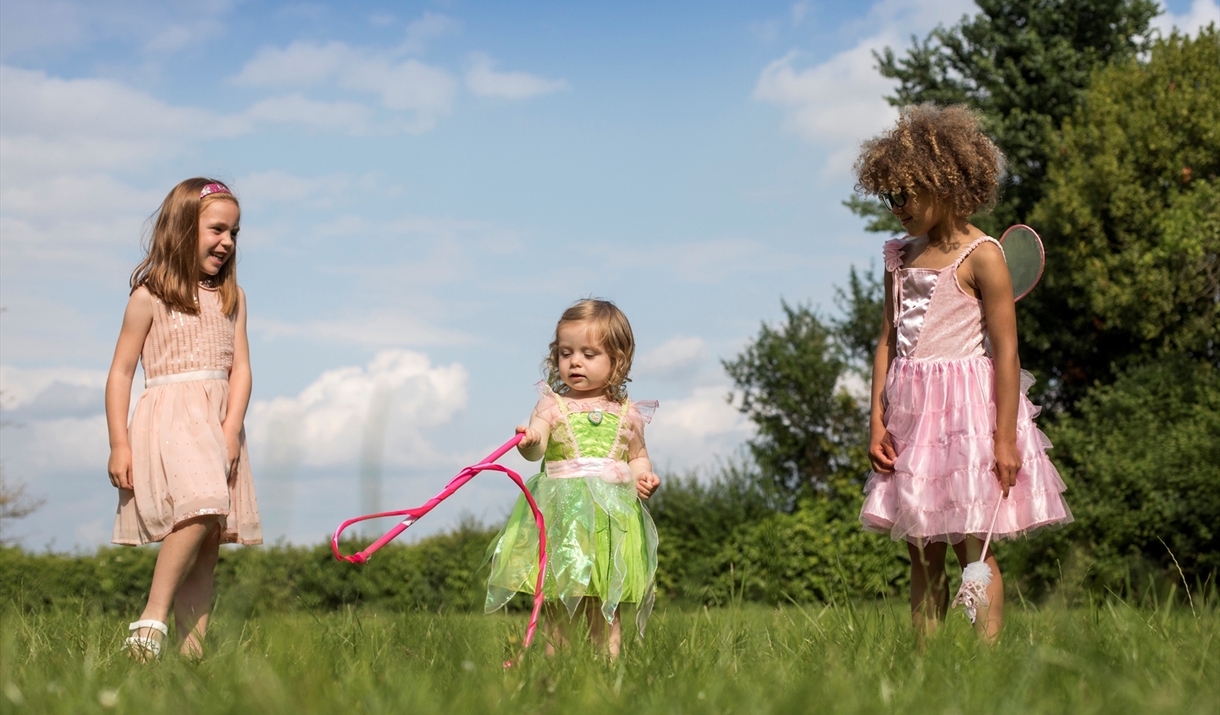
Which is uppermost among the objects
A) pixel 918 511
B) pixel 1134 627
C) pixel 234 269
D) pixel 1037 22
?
pixel 1037 22

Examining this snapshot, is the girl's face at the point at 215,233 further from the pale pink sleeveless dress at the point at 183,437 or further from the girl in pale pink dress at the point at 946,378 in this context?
the girl in pale pink dress at the point at 946,378

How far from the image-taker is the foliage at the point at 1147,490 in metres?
10.1

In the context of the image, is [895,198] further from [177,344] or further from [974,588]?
[177,344]

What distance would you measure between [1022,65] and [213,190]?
16.1 m

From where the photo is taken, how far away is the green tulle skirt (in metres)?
3.72

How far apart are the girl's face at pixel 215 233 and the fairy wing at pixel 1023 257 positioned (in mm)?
3064

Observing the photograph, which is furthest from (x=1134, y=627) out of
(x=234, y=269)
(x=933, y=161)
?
(x=234, y=269)

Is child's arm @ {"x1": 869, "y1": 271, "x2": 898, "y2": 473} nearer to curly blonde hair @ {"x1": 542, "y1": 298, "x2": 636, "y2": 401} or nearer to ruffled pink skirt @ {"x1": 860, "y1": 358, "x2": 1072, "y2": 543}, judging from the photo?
ruffled pink skirt @ {"x1": 860, "y1": 358, "x2": 1072, "y2": 543}

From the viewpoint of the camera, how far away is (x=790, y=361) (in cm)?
1587

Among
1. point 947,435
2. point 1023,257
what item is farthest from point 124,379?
point 1023,257

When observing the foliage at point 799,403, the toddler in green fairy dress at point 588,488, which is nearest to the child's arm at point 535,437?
the toddler in green fairy dress at point 588,488

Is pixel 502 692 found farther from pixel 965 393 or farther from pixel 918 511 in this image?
pixel 965 393

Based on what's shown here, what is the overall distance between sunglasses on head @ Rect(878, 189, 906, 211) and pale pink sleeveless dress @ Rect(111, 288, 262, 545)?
2.65 m

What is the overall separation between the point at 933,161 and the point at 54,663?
10.4 feet
